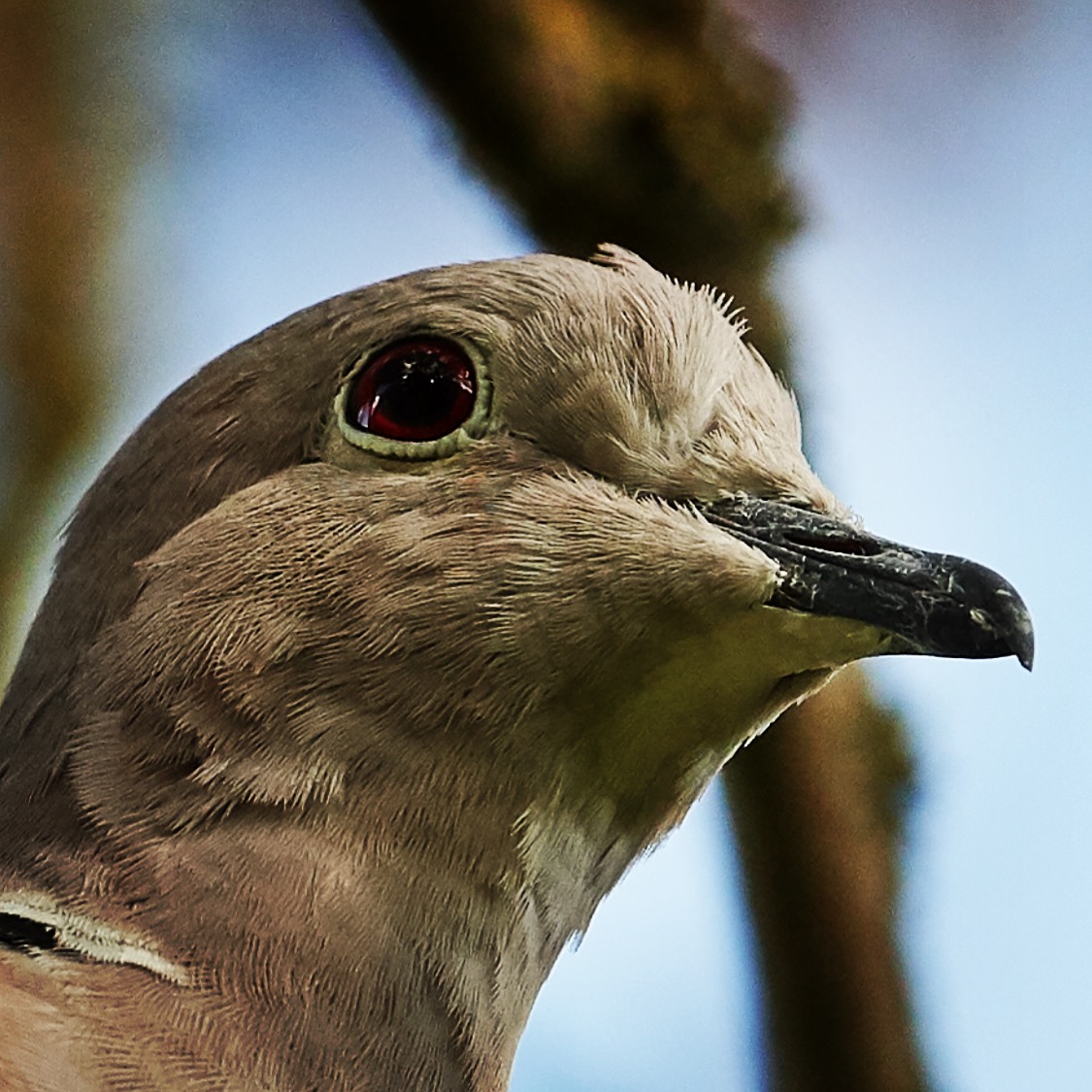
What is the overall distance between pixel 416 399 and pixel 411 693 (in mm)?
294

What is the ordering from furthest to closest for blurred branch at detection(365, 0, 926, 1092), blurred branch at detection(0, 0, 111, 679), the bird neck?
blurred branch at detection(0, 0, 111, 679)
blurred branch at detection(365, 0, 926, 1092)
the bird neck

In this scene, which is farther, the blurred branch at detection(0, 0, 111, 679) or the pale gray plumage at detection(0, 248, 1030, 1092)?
the blurred branch at detection(0, 0, 111, 679)

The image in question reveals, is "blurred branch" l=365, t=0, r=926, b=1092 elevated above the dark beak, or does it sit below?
above

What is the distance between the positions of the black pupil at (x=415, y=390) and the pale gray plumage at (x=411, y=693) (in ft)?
0.10

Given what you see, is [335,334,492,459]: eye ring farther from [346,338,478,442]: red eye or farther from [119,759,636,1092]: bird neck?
[119,759,636,1092]: bird neck

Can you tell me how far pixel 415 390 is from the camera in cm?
141

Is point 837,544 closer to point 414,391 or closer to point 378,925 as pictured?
point 414,391

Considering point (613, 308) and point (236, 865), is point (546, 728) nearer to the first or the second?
point (236, 865)

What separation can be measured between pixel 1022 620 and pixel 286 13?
8.49ft

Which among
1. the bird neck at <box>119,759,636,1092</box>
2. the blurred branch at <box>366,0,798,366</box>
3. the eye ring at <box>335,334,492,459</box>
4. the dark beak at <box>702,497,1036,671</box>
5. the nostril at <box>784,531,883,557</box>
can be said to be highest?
the blurred branch at <box>366,0,798,366</box>

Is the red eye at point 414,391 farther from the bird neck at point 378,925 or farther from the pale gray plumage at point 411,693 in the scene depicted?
the bird neck at point 378,925

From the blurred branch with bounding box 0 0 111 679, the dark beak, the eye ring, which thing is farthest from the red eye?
the blurred branch with bounding box 0 0 111 679

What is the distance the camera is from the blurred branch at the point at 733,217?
2365 mm

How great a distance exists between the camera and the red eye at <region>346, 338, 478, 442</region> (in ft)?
4.60
